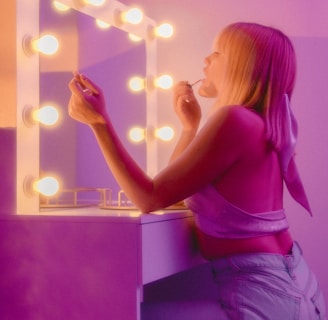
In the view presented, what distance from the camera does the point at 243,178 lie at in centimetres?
120

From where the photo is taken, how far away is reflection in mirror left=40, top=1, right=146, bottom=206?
161 cm

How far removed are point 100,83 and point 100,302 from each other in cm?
90

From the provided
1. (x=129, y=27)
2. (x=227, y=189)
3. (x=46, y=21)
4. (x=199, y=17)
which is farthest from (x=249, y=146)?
(x=199, y=17)

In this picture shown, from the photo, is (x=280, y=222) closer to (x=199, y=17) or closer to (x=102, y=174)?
(x=102, y=174)

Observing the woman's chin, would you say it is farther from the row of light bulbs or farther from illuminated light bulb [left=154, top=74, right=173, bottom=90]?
illuminated light bulb [left=154, top=74, right=173, bottom=90]

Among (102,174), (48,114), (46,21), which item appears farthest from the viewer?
(102,174)

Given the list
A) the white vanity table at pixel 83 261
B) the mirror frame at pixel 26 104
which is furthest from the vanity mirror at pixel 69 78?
the white vanity table at pixel 83 261

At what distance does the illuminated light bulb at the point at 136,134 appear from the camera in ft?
6.45

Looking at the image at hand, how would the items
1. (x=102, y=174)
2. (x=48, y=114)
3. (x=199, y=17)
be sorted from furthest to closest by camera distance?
(x=199, y=17) < (x=102, y=174) < (x=48, y=114)

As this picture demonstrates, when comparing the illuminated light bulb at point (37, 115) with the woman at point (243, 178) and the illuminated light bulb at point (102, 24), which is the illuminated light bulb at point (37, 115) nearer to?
the woman at point (243, 178)

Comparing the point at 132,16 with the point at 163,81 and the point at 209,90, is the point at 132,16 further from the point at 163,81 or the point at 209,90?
the point at 209,90

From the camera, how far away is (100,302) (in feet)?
3.84

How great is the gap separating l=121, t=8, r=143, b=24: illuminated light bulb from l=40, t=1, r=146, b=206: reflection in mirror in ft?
0.17

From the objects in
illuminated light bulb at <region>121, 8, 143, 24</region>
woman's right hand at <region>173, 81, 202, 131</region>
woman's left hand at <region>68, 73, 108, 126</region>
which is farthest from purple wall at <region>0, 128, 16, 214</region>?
illuminated light bulb at <region>121, 8, 143, 24</region>
